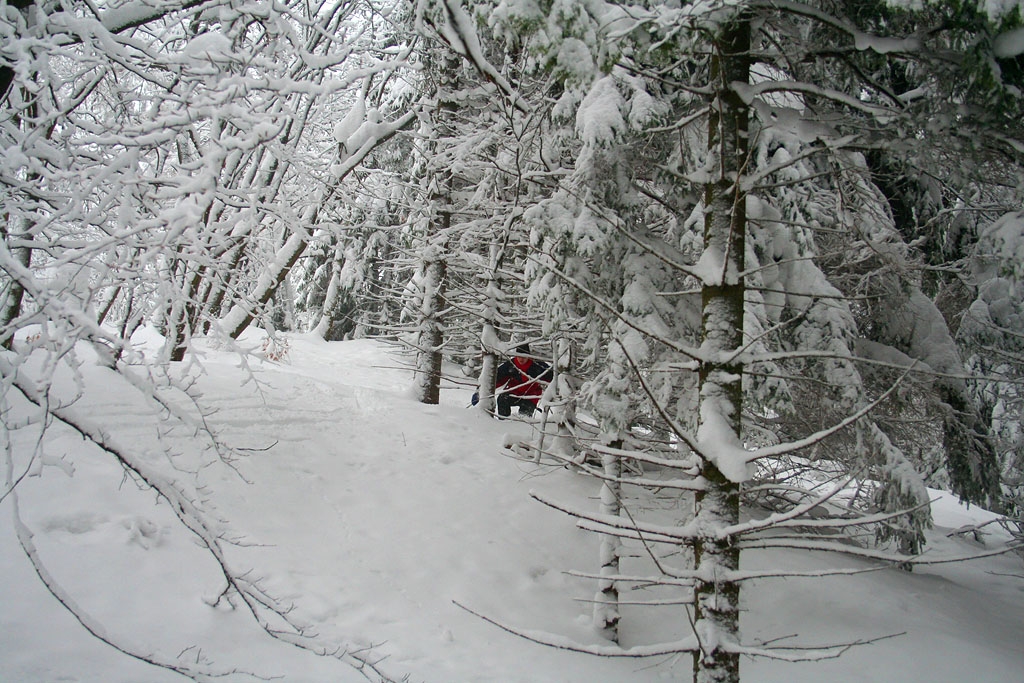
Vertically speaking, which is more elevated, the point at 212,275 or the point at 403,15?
the point at 403,15

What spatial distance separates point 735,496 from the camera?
3.52m

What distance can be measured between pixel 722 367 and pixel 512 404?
26.3 feet

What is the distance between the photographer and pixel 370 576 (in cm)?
591

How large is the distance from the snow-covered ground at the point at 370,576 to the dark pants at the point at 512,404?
1.31 metres

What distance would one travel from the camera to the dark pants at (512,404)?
34.3 ft

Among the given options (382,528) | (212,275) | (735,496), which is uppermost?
(212,275)

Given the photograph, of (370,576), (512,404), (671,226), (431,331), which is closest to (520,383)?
(512,404)

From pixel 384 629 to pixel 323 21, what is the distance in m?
9.61

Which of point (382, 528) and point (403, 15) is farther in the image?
point (403, 15)

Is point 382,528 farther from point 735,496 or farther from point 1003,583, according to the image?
point 1003,583

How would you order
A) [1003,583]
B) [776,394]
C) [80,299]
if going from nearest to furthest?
[80,299] → [776,394] → [1003,583]

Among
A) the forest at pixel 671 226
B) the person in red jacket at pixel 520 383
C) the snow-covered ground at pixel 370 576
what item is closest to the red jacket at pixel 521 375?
the person in red jacket at pixel 520 383

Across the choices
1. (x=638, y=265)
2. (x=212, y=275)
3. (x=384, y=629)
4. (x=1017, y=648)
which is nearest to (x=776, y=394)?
(x=638, y=265)

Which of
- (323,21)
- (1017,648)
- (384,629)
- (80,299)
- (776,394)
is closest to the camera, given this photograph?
(80,299)
